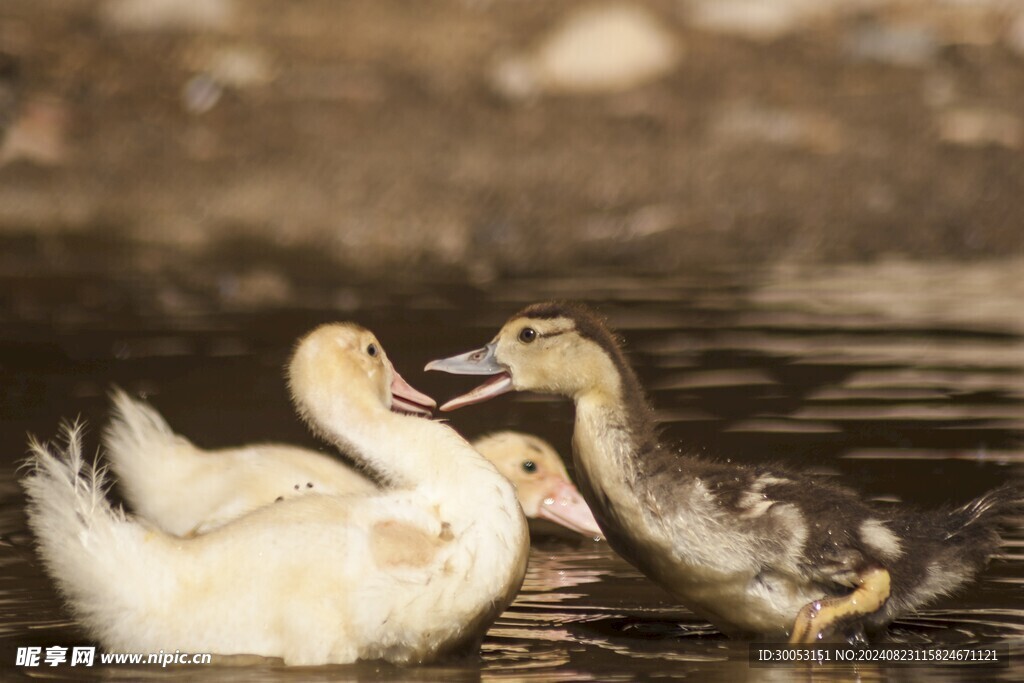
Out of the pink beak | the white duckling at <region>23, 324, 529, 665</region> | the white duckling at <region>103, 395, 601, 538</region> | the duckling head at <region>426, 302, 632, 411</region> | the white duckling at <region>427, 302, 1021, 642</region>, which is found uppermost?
the pink beak

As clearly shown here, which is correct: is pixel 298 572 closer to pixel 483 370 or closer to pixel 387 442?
pixel 387 442

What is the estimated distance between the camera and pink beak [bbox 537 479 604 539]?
785 centimetres

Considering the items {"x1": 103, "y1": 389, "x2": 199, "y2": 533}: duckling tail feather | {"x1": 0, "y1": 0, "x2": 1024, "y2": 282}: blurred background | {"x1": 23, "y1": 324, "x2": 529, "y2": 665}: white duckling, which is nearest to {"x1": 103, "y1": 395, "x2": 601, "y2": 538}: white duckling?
{"x1": 103, "y1": 389, "x2": 199, "y2": 533}: duckling tail feather

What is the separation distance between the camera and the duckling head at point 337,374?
6051mm

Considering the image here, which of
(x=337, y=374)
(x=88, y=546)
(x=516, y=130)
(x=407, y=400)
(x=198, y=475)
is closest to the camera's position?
(x=88, y=546)

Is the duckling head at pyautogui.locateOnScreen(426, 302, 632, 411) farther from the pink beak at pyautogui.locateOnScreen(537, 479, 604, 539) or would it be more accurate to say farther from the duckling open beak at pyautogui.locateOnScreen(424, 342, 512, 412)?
the pink beak at pyautogui.locateOnScreen(537, 479, 604, 539)

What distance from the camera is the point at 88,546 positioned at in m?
5.40

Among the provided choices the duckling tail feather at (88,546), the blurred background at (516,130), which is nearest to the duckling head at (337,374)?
the duckling tail feather at (88,546)

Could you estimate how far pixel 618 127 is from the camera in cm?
1656

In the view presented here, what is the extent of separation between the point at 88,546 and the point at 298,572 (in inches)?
22.4

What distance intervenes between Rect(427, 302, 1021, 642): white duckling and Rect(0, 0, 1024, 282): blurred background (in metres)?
8.16

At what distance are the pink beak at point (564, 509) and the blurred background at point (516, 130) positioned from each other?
6.48 metres

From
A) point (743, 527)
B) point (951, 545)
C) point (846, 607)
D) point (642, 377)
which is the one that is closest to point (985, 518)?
point (951, 545)

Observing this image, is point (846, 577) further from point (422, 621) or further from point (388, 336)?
point (388, 336)
